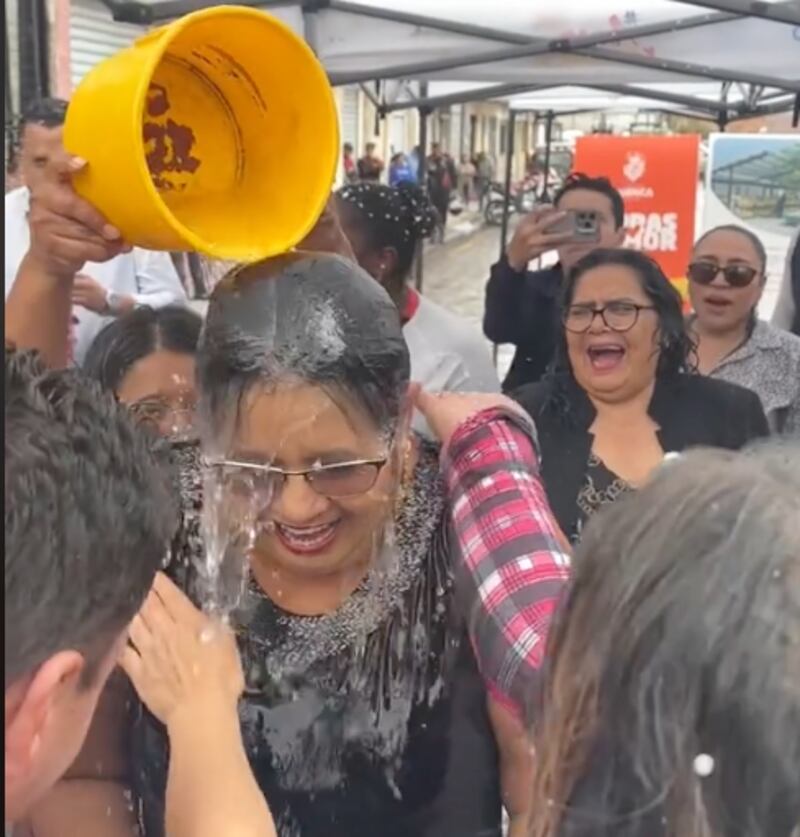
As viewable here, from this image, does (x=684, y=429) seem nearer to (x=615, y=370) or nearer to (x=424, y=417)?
(x=615, y=370)

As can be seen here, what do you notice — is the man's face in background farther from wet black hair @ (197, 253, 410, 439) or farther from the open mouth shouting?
the open mouth shouting

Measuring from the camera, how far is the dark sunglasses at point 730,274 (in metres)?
3.52

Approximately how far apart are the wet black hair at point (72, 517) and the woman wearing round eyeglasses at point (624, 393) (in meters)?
1.81

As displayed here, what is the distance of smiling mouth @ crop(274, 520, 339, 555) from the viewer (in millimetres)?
1382

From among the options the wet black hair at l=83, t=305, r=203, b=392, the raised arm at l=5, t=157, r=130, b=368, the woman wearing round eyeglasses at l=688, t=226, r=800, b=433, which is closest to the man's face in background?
the raised arm at l=5, t=157, r=130, b=368

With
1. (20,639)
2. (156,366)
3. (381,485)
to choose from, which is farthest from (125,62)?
(156,366)

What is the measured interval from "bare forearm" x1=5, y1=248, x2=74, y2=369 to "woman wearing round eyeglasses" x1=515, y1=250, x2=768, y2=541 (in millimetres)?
1398

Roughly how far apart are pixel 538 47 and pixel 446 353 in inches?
77.1

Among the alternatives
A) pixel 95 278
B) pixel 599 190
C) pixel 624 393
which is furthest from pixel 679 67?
pixel 95 278

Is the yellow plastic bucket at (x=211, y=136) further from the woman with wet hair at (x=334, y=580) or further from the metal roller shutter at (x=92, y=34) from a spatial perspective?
the metal roller shutter at (x=92, y=34)

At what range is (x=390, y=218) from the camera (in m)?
3.12

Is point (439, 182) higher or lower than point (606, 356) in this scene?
lower

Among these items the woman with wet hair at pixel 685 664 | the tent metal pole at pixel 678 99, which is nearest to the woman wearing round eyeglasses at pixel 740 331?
the woman with wet hair at pixel 685 664

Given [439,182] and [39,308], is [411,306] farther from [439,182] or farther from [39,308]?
[439,182]
